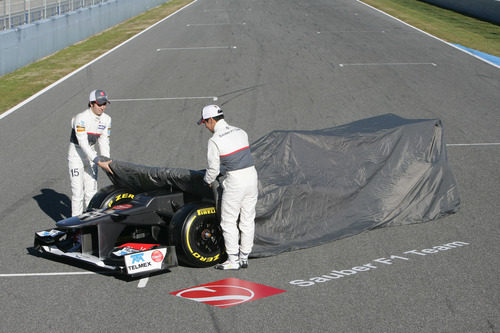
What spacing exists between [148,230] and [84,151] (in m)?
1.66

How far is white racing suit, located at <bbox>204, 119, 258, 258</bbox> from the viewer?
7.49m

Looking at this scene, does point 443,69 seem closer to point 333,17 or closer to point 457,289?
point 333,17

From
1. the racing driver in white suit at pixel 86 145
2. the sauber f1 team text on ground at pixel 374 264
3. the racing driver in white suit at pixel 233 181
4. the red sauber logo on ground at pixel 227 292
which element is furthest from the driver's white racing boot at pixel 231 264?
the racing driver in white suit at pixel 86 145

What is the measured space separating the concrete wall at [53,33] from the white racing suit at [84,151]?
43.7 feet

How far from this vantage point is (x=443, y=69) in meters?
20.9

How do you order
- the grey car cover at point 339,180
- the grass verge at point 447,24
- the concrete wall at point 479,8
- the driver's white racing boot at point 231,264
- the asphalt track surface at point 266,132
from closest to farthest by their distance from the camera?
the asphalt track surface at point 266,132 → the driver's white racing boot at point 231,264 → the grey car cover at point 339,180 → the grass verge at point 447,24 → the concrete wall at point 479,8

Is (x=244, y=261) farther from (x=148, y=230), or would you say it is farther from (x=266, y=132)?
(x=266, y=132)

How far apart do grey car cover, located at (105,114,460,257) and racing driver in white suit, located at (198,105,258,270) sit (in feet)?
1.24

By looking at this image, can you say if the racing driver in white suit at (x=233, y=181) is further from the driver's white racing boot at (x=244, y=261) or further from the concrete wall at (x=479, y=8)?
the concrete wall at (x=479, y=8)

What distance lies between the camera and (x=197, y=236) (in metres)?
7.70

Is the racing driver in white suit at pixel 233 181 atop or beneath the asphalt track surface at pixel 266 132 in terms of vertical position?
atop

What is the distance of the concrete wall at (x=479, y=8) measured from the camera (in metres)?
30.0

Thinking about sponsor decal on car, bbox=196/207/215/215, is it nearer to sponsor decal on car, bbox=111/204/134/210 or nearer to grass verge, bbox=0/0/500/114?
sponsor decal on car, bbox=111/204/134/210

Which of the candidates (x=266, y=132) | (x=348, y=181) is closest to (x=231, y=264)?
(x=348, y=181)
